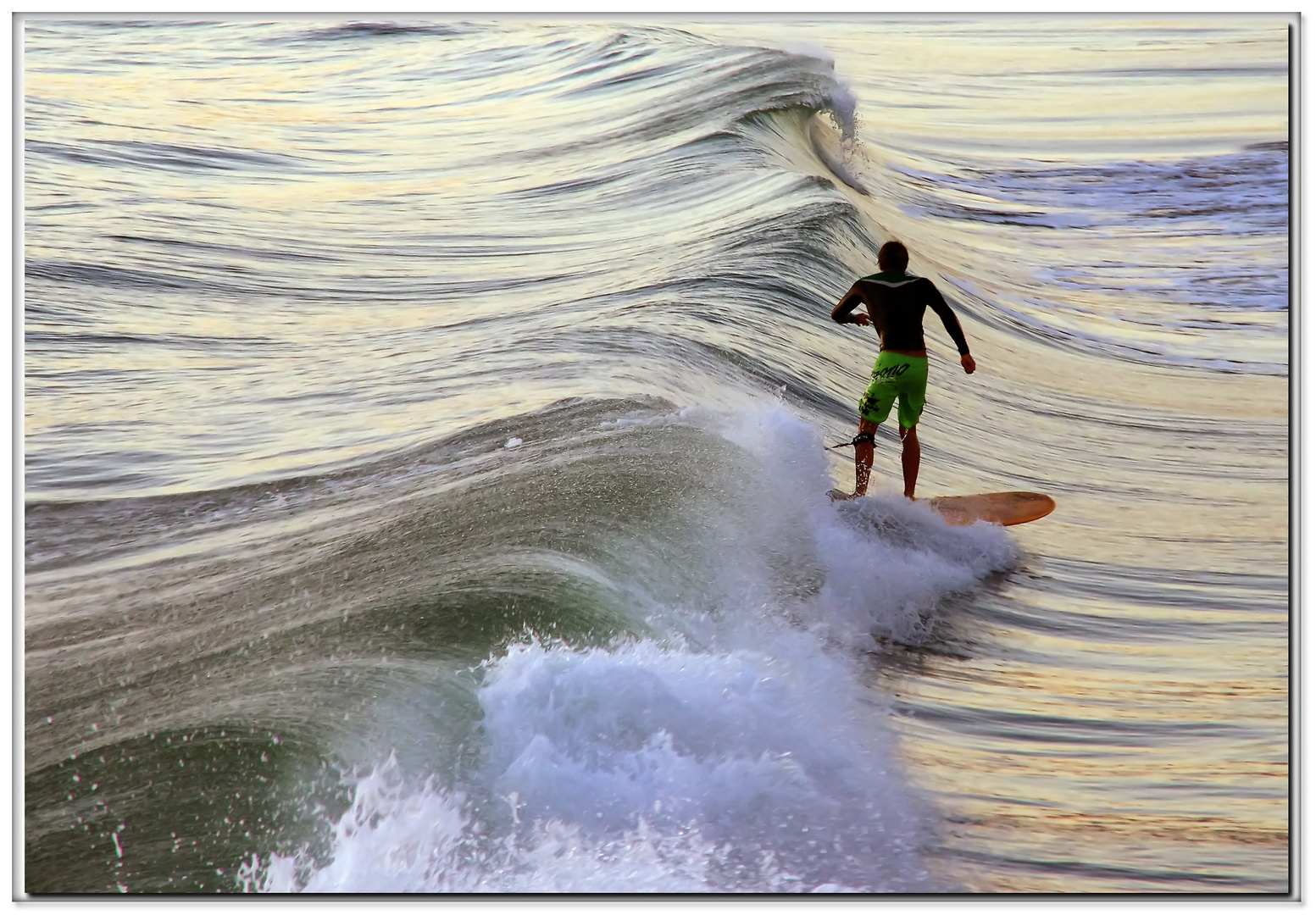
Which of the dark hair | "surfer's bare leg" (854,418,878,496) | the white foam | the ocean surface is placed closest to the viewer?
the white foam

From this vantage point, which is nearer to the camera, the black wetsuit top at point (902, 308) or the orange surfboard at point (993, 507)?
the black wetsuit top at point (902, 308)

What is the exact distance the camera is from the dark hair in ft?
9.41

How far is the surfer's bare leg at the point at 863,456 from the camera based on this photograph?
3.07 meters

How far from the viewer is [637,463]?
3.32 m

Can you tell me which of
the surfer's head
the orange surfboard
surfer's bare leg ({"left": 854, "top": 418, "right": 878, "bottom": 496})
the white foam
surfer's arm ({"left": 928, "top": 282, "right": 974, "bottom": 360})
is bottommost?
the white foam

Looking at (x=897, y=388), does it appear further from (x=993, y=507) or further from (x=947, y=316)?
(x=993, y=507)

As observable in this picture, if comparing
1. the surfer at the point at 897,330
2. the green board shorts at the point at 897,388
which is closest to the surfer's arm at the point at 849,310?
the surfer at the point at 897,330

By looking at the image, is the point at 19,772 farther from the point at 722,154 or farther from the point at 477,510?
the point at 722,154

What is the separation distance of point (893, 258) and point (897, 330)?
0.58 ft

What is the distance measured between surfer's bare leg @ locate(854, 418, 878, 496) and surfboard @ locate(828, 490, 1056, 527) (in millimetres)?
42

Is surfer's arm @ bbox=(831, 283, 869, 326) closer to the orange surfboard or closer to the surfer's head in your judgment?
the surfer's head

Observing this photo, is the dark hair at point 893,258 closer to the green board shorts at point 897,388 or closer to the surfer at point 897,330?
the surfer at point 897,330

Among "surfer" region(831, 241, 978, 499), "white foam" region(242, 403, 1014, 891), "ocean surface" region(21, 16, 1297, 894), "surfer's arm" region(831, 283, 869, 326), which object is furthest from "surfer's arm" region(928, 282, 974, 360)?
"white foam" region(242, 403, 1014, 891)

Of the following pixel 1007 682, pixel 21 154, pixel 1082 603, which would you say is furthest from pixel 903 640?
pixel 21 154
